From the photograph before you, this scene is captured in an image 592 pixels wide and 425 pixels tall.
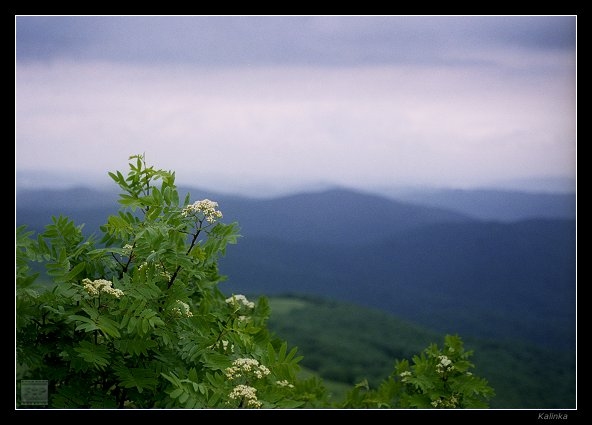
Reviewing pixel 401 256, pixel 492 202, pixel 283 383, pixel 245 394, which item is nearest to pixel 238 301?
pixel 283 383

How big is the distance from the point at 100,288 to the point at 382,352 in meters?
2.57

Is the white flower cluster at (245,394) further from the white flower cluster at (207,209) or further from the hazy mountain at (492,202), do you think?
the hazy mountain at (492,202)

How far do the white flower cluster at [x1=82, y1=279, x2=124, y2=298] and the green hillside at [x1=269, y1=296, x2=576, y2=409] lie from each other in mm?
1367

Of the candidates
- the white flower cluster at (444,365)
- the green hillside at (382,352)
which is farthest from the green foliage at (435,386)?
the green hillside at (382,352)

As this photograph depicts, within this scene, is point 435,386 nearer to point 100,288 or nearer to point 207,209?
point 207,209

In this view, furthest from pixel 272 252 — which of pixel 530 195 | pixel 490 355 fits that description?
pixel 530 195

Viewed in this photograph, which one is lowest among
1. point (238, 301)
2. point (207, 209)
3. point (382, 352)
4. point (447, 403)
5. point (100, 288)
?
point (382, 352)

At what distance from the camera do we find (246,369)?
6.36 ft

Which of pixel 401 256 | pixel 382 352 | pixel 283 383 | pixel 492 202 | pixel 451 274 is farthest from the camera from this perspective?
pixel 382 352

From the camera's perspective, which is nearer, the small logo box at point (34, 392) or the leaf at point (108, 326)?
the leaf at point (108, 326)

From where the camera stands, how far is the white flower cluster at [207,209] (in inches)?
76.5
